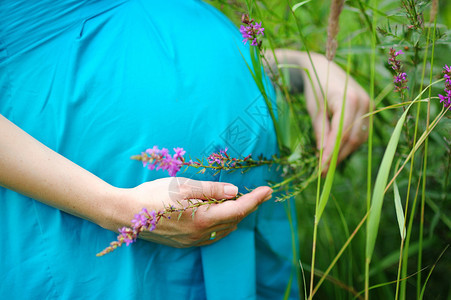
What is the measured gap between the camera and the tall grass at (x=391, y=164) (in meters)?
0.70

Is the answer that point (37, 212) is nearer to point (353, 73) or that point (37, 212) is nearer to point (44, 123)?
point (44, 123)

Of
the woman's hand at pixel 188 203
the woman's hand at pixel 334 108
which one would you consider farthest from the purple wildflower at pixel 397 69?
the woman's hand at pixel 188 203

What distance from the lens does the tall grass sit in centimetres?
70

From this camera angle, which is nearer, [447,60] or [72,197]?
[72,197]

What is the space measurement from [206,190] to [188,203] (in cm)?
4

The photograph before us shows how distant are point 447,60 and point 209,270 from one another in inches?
29.2

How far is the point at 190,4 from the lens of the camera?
2.87 ft

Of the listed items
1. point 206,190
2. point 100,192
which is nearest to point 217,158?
point 206,190

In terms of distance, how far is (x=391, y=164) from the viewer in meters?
0.81

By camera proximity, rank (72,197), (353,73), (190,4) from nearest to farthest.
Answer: (72,197) < (190,4) < (353,73)

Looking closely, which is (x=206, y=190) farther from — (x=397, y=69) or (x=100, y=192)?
(x=397, y=69)

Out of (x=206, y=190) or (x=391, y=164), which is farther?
(x=391, y=164)

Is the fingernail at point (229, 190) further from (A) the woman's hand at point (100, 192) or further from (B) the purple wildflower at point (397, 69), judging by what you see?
(B) the purple wildflower at point (397, 69)

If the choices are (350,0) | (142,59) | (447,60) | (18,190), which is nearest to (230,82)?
(142,59)
